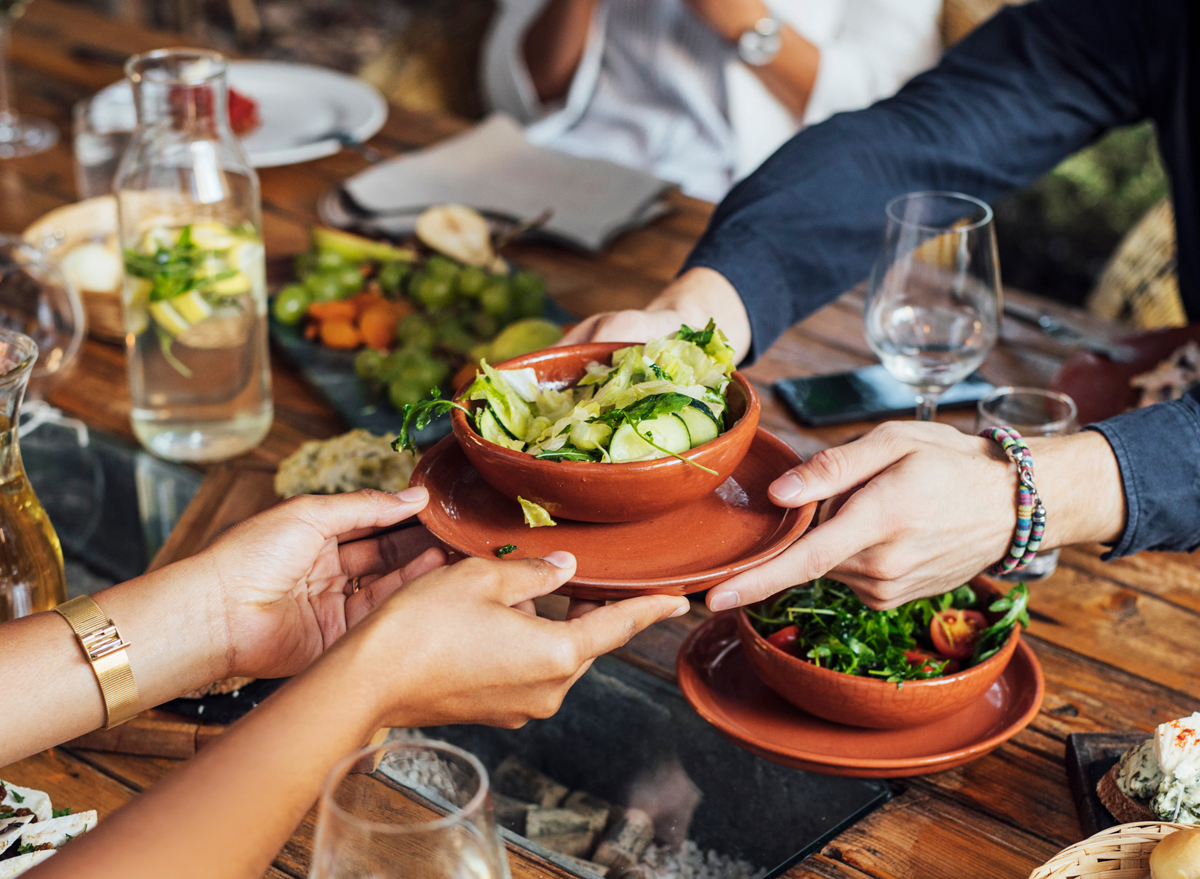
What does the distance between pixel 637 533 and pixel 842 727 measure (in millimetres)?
268

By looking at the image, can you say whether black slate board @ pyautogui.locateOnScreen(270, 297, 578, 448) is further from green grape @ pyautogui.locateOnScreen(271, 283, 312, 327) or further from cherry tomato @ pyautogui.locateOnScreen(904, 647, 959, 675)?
cherry tomato @ pyautogui.locateOnScreen(904, 647, 959, 675)

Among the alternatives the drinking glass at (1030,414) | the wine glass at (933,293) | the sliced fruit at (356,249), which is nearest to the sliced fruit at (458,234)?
the sliced fruit at (356,249)

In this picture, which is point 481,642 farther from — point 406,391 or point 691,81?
point 691,81

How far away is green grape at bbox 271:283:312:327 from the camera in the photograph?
1.69m

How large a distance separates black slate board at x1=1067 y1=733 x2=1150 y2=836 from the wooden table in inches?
0.8

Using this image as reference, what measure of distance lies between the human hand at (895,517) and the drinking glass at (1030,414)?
23cm

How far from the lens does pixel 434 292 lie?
1.68m

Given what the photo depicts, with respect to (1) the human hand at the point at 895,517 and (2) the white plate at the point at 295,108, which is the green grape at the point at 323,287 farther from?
(1) the human hand at the point at 895,517

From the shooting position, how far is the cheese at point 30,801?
2.78 ft

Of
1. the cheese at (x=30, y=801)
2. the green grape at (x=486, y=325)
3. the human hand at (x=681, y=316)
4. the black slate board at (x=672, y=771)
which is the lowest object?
the black slate board at (x=672, y=771)

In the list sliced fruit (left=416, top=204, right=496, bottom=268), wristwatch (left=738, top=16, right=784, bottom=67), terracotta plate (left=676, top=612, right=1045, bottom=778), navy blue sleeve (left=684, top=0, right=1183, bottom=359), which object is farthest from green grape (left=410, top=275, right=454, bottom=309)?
wristwatch (left=738, top=16, right=784, bottom=67)

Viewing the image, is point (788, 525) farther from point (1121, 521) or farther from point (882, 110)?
point (882, 110)

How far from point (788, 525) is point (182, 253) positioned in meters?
0.85

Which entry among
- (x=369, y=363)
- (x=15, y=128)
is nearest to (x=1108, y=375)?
(x=369, y=363)
